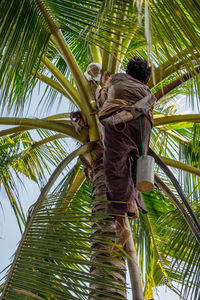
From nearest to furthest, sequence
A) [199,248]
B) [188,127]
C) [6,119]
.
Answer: [199,248] < [6,119] < [188,127]

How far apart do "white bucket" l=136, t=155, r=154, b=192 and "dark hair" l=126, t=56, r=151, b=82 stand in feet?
2.73

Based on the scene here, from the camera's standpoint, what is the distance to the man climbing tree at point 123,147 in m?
2.80

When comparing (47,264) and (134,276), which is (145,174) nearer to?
(134,276)

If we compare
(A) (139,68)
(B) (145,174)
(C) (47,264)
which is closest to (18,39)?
(A) (139,68)

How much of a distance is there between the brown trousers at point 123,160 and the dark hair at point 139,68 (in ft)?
1.52

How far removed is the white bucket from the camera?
2.63 m

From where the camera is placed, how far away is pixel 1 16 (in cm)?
286

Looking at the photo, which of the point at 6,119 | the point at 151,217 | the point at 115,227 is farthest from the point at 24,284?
the point at 151,217

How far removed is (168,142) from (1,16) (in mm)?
3372

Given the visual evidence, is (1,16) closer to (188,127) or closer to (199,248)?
(199,248)

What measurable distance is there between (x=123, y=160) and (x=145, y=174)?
9.7 inches

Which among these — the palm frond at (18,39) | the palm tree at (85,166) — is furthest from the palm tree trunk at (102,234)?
the palm frond at (18,39)

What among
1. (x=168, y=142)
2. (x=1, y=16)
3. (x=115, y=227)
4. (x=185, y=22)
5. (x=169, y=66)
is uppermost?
(x=168, y=142)

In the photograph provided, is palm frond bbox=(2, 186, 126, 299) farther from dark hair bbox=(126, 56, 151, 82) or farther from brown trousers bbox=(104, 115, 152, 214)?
dark hair bbox=(126, 56, 151, 82)
